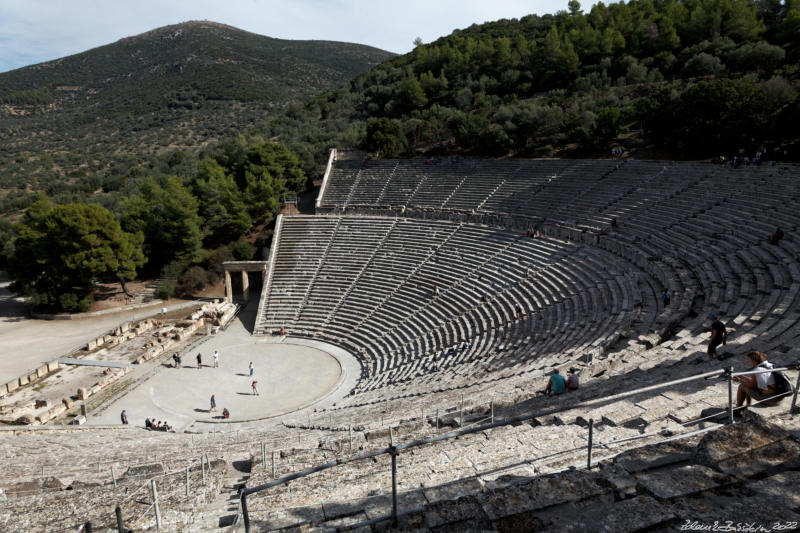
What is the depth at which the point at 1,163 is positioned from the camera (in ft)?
217

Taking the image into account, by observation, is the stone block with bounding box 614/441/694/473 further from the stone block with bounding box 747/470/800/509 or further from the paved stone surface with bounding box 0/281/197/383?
the paved stone surface with bounding box 0/281/197/383

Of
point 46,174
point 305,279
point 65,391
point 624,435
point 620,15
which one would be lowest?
point 65,391

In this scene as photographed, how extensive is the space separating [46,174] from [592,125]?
62.3 meters

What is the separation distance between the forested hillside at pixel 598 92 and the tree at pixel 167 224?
12338 millimetres

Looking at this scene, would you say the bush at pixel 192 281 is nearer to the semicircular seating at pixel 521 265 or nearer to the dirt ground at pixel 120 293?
the dirt ground at pixel 120 293

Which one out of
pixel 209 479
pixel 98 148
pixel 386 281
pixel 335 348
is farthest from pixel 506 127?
pixel 98 148

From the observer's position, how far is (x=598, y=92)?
45156 mm

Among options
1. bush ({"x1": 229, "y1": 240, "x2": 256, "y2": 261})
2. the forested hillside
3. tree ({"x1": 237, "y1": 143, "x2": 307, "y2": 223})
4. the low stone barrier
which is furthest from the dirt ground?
the forested hillside

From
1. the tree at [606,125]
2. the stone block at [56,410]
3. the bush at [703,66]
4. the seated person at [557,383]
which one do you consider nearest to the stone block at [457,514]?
the seated person at [557,383]

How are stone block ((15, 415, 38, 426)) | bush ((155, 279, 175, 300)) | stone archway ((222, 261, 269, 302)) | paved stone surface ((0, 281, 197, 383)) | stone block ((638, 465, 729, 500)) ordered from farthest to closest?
bush ((155, 279, 175, 300)) → stone archway ((222, 261, 269, 302)) → paved stone surface ((0, 281, 197, 383)) → stone block ((15, 415, 38, 426)) → stone block ((638, 465, 729, 500))

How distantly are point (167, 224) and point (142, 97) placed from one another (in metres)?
80.2

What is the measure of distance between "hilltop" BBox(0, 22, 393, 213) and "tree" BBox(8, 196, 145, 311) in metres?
20.1

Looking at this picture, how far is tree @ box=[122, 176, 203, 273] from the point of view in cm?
3275

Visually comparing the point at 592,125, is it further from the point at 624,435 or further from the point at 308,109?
the point at 308,109
